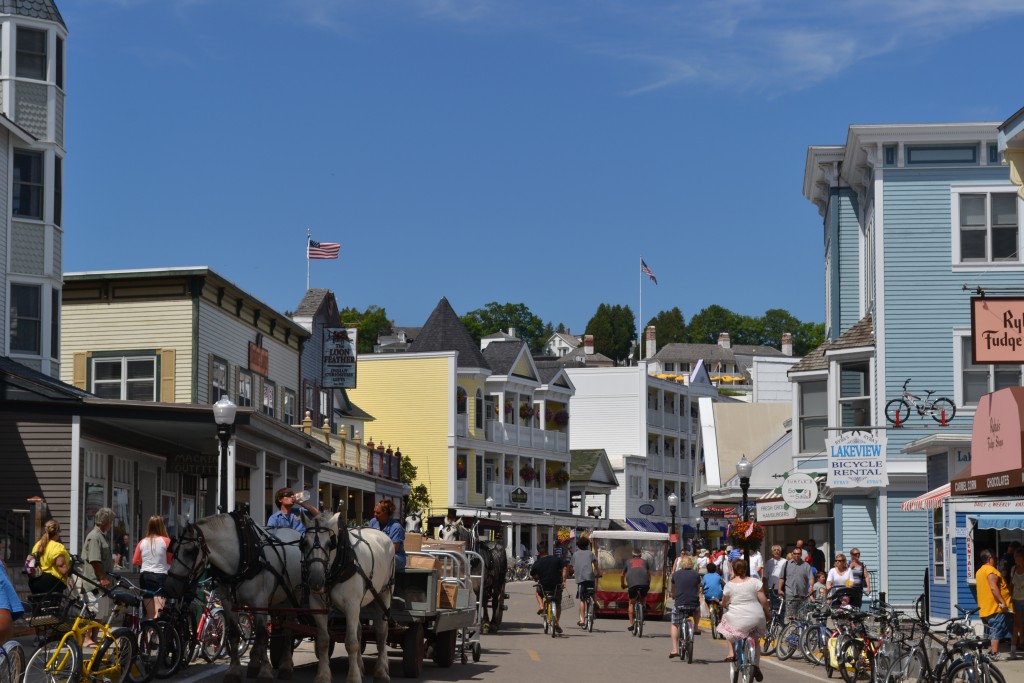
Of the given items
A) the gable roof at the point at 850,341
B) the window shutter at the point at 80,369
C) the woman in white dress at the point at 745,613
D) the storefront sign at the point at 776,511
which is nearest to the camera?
the woman in white dress at the point at 745,613

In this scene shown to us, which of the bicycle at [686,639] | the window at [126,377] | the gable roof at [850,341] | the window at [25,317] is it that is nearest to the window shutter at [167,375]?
the window at [126,377]

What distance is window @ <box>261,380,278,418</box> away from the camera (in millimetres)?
46281

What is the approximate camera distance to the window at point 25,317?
3341cm

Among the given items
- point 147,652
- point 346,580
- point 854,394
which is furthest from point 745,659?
point 854,394

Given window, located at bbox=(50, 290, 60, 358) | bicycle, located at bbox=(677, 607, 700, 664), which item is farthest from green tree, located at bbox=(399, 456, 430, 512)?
bicycle, located at bbox=(677, 607, 700, 664)

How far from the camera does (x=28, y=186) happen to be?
1346 inches

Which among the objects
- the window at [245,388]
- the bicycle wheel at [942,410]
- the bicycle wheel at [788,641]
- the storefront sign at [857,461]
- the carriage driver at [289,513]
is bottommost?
the bicycle wheel at [788,641]

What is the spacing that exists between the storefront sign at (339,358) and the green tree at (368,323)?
7919 centimetres

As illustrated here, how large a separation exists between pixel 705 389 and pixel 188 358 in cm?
7147

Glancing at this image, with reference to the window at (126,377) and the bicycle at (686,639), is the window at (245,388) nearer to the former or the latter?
the window at (126,377)

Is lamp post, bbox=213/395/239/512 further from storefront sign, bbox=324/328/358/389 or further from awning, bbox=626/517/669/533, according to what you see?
awning, bbox=626/517/669/533

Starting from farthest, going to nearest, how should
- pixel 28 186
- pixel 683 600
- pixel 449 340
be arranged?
pixel 449 340 < pixel 28 186 < pixel 683 600

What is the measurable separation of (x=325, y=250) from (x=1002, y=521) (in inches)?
1389

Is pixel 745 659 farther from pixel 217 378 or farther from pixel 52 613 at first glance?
pixel 217 378
